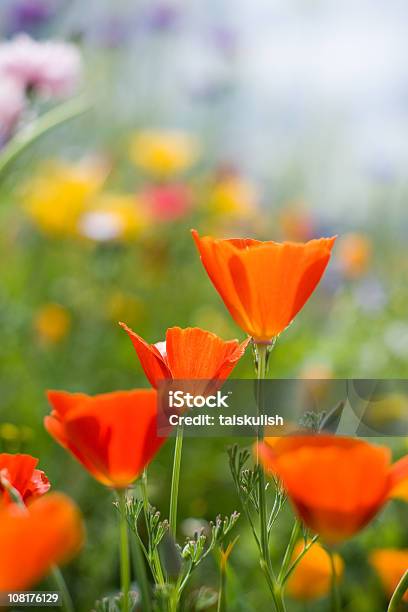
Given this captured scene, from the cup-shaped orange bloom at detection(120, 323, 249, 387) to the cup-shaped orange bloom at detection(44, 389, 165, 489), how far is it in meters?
0.03

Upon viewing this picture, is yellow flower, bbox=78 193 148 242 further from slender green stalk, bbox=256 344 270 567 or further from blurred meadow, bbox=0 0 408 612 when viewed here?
slender green stalk, bbox=256 344 270 567

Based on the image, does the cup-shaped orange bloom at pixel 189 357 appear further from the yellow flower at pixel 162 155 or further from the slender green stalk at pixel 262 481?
the yellow flower at pixel 162 155

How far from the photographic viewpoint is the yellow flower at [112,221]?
4.58 feet

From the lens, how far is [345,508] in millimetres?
277

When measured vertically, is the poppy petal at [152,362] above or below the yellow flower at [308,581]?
above

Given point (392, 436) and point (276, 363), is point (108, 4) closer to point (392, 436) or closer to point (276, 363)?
point (276, 363)

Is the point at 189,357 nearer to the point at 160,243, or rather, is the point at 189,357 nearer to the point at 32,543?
the point at 32,543

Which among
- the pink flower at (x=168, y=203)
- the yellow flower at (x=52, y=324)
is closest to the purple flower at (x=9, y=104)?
the yellow flower at (x=52, y=324)

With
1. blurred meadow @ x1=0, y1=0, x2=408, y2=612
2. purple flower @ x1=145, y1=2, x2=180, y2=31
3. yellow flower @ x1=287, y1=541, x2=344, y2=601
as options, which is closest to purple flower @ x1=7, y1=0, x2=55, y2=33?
blurred meadow @ x1=0, y1=0, x2=408, y2=612

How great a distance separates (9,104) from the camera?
762 mm

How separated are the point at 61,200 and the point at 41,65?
0.72 m

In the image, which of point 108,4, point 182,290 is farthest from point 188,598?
point 108,4

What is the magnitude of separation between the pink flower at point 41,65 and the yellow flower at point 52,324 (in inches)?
22.7

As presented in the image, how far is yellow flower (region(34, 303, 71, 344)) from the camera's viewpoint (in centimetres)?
141
